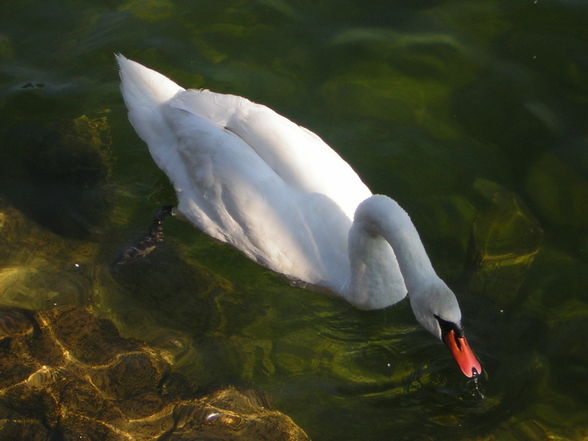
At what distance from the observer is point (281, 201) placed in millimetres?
5121

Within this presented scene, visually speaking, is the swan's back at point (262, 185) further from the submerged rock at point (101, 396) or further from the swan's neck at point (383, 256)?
the submerged rock at point (101, 396)

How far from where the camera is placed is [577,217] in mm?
5770

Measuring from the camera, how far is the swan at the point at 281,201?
16.3 feet

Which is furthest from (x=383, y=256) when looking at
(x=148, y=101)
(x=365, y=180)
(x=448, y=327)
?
(x=148, y=101)

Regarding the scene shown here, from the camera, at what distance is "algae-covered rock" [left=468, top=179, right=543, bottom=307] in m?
5.31

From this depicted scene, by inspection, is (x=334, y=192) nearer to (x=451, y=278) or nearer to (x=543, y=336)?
(x=451, y=278)

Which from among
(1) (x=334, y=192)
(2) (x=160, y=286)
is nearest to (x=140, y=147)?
(2) (x=160, y=286)

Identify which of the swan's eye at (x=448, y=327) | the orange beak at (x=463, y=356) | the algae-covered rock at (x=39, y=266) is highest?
the swan's eye at (x=448, y=327)

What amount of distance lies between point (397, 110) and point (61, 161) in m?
2.53

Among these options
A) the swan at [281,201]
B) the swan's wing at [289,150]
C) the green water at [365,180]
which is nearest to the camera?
the green water at [365,180]

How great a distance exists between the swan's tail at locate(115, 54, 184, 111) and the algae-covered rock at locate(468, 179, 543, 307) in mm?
2249

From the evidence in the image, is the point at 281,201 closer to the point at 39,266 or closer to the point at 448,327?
the point at 448,327

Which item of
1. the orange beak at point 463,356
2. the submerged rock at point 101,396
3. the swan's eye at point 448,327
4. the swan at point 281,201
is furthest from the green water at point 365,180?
the swan's eye at point 448,327

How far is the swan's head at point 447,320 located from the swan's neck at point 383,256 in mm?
90
